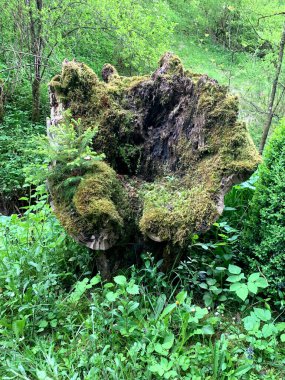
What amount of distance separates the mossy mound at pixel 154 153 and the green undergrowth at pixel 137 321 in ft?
1.37

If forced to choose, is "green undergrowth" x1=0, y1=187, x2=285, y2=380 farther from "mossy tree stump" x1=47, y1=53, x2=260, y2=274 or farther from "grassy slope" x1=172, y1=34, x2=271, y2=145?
"grassy slope" x1=172, y1=34, x2=271, y2=145

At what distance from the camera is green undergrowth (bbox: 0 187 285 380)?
2025 mm

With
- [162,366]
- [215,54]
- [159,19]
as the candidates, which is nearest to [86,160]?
[162,366]

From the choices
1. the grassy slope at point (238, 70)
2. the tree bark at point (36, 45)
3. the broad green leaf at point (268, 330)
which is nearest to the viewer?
the broad green leaf at point (268, 330)

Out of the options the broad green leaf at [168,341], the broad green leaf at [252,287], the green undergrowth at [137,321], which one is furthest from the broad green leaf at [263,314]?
the broad green leaf at [168,341]

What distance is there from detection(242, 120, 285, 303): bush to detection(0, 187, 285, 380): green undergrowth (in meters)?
0.14

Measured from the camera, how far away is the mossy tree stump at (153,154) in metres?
2.24

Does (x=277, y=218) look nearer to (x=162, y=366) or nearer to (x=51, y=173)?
(x=162, y=366)

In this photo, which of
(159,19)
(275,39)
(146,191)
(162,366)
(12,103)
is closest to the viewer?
(162,366)

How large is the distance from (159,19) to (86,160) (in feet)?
21.2

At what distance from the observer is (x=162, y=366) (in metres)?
1.95

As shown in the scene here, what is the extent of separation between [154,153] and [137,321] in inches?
57.2

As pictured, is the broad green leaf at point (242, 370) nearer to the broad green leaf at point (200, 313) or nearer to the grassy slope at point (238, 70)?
the broad green leaf at point (200, 313)

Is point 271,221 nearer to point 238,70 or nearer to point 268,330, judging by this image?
point 268,330
